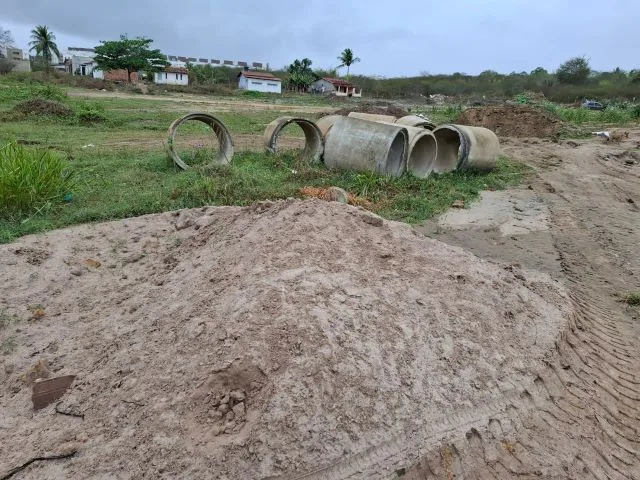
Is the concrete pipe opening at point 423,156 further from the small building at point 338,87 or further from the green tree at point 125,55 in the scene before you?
the small building at point 338,87

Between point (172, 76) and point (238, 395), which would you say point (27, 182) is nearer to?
point (238, 395)

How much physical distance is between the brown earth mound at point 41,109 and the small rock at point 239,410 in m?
16.0

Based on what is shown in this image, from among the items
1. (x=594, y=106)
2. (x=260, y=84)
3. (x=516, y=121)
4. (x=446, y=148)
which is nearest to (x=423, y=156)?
(x=446, y=148)

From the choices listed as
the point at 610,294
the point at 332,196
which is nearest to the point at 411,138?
the point at 332,196

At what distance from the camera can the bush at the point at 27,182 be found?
5934 millimetres

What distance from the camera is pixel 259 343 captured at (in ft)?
9.34

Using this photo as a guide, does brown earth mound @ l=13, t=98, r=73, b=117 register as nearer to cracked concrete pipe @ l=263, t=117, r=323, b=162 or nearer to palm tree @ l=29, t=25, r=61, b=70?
cracked concrete pipe @ l=263, t=117, r=323, b=162

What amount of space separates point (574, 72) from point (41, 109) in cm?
4236

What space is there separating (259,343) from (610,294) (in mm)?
3712

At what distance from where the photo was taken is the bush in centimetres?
593

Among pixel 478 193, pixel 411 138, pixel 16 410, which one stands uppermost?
pixel 411 138

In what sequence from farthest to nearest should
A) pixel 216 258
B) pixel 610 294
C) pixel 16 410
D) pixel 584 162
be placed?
pixel 584 162 → pixel 610 294 → pixel 216 258 → pixel 16 410

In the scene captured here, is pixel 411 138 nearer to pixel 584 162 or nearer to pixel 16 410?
pixel 584 162

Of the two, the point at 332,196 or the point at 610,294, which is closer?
the point at 610,294
